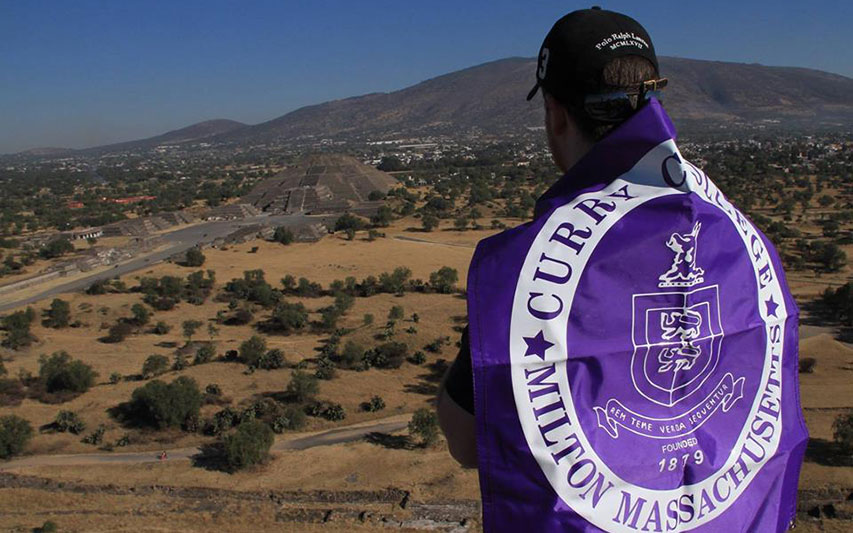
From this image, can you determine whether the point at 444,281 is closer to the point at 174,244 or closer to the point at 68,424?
the point at 68,424

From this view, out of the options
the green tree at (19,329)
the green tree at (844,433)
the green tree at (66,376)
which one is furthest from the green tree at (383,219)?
the green tree at (844,433)

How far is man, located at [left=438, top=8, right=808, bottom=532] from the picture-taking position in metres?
1.44

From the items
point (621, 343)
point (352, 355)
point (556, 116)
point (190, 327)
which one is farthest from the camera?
point (190, 327)

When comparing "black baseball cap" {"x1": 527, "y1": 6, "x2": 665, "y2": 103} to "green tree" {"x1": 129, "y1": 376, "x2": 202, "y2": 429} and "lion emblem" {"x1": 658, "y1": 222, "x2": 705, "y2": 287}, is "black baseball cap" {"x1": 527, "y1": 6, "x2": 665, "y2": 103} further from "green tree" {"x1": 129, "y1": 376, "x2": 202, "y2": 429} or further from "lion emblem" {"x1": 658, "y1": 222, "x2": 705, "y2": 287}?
"green tree" {"x1": 129, "y1": 376, "x2": 202, "y2": 429}

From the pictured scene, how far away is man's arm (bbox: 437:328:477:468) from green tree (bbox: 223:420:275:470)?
13.0m

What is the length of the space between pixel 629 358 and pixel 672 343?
135mm

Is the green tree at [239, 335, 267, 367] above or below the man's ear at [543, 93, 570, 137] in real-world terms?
below

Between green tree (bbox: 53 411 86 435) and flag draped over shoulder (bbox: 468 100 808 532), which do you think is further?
green tree (bbox: 53 411 86 435)

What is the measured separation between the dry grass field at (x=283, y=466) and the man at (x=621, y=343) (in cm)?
1053

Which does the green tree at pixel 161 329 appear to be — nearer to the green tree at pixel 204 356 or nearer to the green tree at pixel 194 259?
the green tree at pixel 204 356

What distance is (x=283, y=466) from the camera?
539 inches

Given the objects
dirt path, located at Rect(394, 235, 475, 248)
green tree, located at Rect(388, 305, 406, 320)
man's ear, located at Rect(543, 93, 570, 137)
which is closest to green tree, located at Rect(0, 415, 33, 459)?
green tree, located at Rect(388, 305, 406, 320)

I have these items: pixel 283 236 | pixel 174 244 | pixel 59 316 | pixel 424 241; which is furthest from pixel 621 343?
pixel 174 244

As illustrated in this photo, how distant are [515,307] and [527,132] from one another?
19694cm
